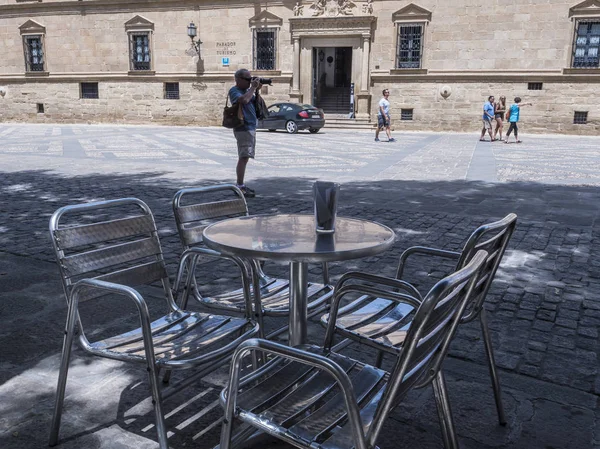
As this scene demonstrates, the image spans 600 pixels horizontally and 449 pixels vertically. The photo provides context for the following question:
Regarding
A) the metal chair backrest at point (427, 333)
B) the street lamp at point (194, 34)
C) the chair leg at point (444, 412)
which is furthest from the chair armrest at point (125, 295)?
the street lamp at point (194, 34)

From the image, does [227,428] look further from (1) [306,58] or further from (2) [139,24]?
(2) [139,24]

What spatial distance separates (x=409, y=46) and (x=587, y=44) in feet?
22.0

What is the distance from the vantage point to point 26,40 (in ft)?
94.6

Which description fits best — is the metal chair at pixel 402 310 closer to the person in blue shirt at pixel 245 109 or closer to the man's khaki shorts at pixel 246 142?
the person in blue shirt at pixel 245 109

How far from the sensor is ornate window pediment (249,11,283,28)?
2481 centimetres

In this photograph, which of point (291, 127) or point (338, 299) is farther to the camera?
point (291, 127)

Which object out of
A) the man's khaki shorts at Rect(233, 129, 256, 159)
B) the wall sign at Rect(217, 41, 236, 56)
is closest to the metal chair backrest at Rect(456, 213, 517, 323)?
the man's khaki shorts at Rect(233, 129, 256, 159)

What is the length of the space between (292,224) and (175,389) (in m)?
0.95

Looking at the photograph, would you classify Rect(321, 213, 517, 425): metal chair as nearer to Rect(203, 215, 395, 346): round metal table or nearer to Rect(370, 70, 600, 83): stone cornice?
Rect(203, 215, 395, 346): round metal table

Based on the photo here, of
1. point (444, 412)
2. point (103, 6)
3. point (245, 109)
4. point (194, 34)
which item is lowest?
point (444, 412)

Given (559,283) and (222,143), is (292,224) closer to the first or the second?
(559,283)

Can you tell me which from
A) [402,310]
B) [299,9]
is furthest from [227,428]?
[299,9]

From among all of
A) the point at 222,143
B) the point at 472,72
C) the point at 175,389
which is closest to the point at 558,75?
the point at 472,72

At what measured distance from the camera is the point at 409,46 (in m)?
23.6
